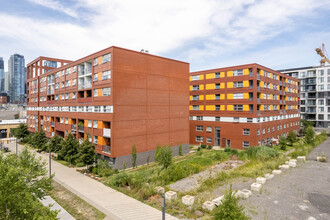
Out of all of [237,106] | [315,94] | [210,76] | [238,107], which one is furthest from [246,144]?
[315,94]

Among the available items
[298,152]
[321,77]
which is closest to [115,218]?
[298,152]

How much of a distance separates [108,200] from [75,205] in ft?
9.34

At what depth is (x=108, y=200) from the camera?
18.8 m

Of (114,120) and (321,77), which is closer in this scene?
(114,120)

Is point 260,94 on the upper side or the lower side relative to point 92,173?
upper

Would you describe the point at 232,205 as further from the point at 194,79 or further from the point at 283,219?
the point at 194,79

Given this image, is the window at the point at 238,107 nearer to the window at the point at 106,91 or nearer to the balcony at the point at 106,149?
the window at the point at 106,91

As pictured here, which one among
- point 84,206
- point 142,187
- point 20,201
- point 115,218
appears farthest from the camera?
point 142,187

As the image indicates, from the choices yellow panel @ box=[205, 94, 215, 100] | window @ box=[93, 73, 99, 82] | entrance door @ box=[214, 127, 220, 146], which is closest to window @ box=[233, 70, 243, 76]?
yellow panel @ box=[205, 94, 215, 100]

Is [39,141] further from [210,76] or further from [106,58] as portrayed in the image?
[210,76]

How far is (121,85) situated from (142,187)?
1511 centimetres

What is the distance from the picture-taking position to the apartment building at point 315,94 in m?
72.2

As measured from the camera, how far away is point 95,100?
1278 inches

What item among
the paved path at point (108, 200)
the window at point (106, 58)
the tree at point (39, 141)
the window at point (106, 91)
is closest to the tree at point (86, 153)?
the paved path at point (108, 200)
